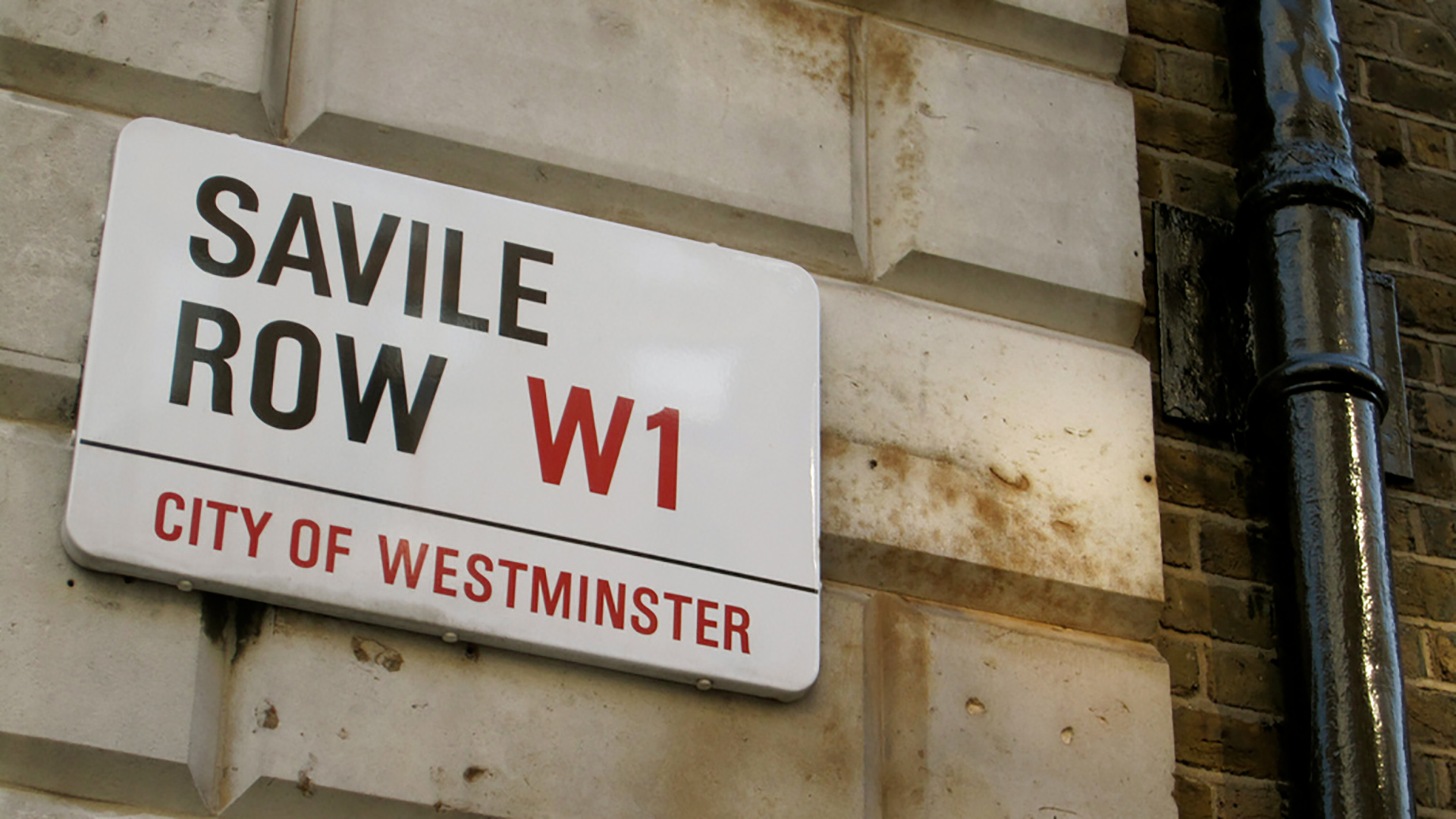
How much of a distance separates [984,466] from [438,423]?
92 centimetres

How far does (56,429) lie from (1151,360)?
6.03ft

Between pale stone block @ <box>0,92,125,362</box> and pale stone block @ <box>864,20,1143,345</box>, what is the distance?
1.25 m

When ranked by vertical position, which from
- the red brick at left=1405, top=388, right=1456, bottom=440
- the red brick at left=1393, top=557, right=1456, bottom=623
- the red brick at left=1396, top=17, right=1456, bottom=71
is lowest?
the red brick at left=1393, top=557, right=1456, bottom=623

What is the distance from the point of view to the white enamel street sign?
2.52 metres

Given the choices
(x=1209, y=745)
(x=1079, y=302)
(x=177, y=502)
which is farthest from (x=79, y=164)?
(x=1209, y=745)

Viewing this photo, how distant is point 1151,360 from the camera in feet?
11.1

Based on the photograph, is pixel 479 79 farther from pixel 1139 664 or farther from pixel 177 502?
pixel 1139 664

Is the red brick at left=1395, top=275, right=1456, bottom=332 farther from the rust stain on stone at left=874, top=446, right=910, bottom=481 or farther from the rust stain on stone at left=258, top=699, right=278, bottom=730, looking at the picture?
the rust stain on stone at left=258, top=699, right=278, bottom=730

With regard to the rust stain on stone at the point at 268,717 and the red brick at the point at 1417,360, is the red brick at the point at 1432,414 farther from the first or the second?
the rust stain on stone at the point at 268,717

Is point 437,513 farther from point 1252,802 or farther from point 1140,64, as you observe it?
point 1140,64

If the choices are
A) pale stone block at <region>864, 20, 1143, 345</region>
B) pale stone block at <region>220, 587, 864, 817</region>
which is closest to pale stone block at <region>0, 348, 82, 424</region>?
pale stone block at <region>220, 587, 864, 817</region>

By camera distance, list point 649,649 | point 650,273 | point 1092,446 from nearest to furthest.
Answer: point 649,649 → point 650,273 → point 1092,446

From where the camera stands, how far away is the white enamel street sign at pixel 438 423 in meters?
2.52

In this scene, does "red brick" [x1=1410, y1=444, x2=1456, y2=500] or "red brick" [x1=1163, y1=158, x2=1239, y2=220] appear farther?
"red brick" [x1=1163, y1=158, x2=1239, y2=220]
